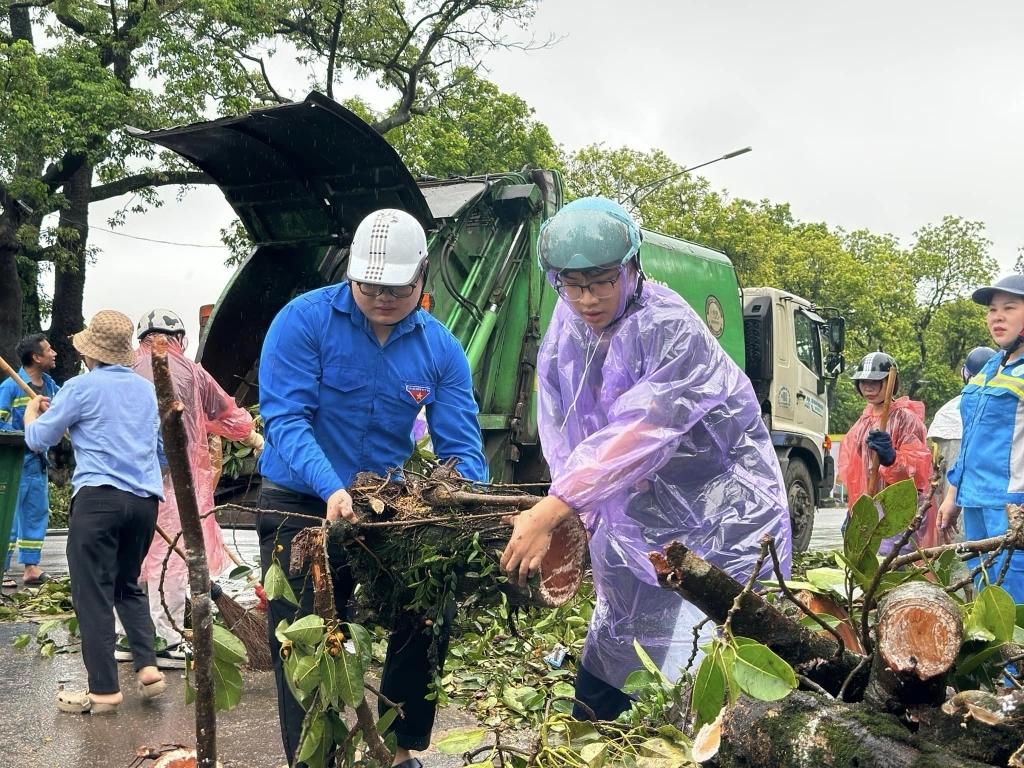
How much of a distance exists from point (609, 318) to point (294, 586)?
1.30 metres

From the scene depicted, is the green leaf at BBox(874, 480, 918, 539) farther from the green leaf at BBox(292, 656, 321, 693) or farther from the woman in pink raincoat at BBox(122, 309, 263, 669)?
the woman in pink raincoat at BBox(122, 309, 263, 669)

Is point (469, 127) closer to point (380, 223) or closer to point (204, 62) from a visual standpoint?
point (204, 62)

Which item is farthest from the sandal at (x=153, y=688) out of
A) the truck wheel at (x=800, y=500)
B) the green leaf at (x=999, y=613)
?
the truck wheel at (x=800, y=500)

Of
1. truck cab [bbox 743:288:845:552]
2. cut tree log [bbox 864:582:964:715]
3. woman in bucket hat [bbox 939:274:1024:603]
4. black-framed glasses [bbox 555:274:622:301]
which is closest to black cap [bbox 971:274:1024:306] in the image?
woman in bucket hat [bbox 939:274:1024:603]

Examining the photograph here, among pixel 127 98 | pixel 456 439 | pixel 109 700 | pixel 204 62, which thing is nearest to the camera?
pixel 456 439

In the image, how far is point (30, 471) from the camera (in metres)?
8.62

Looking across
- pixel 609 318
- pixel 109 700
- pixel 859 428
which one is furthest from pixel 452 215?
pixel 609 318

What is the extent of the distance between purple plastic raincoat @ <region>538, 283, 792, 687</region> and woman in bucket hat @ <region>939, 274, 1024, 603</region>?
1620 millimetres

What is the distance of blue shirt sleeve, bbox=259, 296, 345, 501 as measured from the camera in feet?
10.8

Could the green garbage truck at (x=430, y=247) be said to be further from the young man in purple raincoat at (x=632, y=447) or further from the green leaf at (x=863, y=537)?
the green leaf at (x=863, y=537)

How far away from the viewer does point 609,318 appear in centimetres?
323

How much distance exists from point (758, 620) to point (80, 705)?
3.55 m

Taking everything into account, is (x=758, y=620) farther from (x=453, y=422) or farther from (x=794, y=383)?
(x=794, y=383)

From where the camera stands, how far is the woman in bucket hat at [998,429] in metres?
4.48
